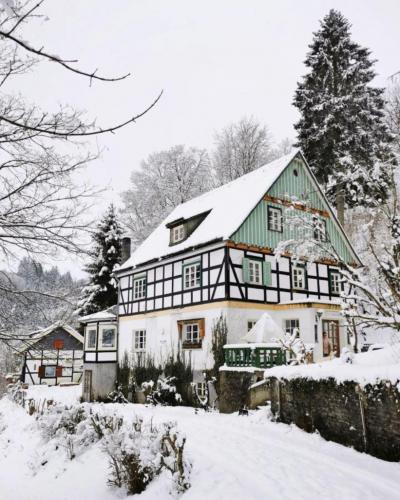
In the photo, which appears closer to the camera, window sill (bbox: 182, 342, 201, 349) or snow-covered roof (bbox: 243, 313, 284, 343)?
snow-covered roof (bbox: 243, 313, 284, 343)

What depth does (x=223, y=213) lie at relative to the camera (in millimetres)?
20531

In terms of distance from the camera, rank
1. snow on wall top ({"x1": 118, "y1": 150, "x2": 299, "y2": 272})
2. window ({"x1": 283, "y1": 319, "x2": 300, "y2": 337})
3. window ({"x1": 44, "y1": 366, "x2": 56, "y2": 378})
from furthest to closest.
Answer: window ({"x1": 44, "y1": 366, "x2": 56, "y2": 378}) → snow on wall top ({"x1": 118, "y1": 150, "x2": 299, "y2": 272}) → window ({"x1": 283, "y1": 319, "x2": 300, "y2": 337})

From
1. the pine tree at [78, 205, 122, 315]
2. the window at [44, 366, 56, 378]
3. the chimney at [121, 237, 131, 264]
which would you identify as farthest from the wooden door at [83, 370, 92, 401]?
the window at [44, 366, 56, 378]

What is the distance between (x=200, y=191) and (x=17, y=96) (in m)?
31.2

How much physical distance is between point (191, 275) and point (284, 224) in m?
4.58

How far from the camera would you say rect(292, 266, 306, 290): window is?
20125 mm

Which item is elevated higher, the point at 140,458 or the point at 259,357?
the point at 259,357

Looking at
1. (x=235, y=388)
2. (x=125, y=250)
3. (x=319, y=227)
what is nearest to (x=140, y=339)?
(x=125, y=250)

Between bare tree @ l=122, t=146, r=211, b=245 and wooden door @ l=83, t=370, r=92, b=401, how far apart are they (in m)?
13.9

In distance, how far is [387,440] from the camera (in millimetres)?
7906

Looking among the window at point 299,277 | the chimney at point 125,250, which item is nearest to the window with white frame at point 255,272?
the window at point 299,277

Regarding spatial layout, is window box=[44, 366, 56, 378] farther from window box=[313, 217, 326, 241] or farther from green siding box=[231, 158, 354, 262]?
window box=[313, 217, 326, 241]

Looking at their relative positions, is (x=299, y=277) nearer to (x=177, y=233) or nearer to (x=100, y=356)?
(x=177, y=233)

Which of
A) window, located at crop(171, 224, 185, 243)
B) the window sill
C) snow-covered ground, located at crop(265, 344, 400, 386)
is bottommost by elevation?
snow-covered ground, located at crop(265, 344, 400, 386)
